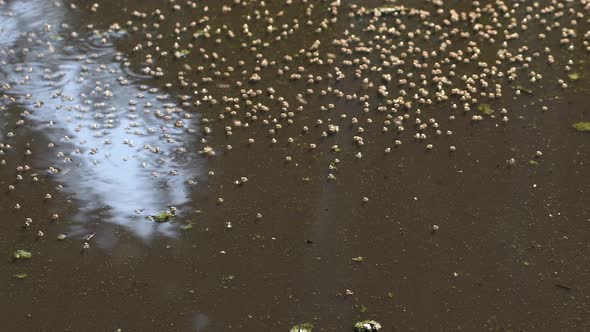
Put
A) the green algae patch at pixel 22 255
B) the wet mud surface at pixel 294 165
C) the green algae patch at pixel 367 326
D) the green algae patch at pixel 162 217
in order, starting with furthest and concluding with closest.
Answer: the green algae patch at pixel 162 217 → the green algae patch at pixel 22 255 → the wet mud surface at pixel 294 165 → the green algae patch at pixel 367 326

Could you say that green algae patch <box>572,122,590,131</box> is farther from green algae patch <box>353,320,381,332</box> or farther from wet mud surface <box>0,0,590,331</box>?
green algae patch <box>353,320,381,332</box>

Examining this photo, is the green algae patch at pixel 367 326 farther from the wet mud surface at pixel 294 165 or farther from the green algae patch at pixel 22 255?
the green algae patch at pixel 22 255

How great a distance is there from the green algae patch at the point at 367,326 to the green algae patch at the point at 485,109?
2.11 metres

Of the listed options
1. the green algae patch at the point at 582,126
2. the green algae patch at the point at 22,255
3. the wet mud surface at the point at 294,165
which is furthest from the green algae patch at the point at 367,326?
the green algae patch at the point at 582,126

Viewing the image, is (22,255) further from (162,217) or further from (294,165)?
(294,165)

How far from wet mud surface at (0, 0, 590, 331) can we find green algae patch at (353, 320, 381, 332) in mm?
51

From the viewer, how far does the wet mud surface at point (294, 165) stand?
13.5 feet

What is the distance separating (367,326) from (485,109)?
7.22 feet

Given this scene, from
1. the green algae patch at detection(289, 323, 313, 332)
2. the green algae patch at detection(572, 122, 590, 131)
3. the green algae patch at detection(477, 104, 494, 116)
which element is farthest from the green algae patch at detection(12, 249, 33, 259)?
the green algae patch at detection(572, 122, 590, 131)

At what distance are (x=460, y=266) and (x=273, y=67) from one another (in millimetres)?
2415

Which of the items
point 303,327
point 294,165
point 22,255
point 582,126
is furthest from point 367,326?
point 582,126

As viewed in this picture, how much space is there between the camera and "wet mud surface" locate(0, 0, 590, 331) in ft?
13.5

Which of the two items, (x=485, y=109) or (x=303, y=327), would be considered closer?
(x=303, y=327)

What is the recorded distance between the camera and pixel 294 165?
4.95 m
